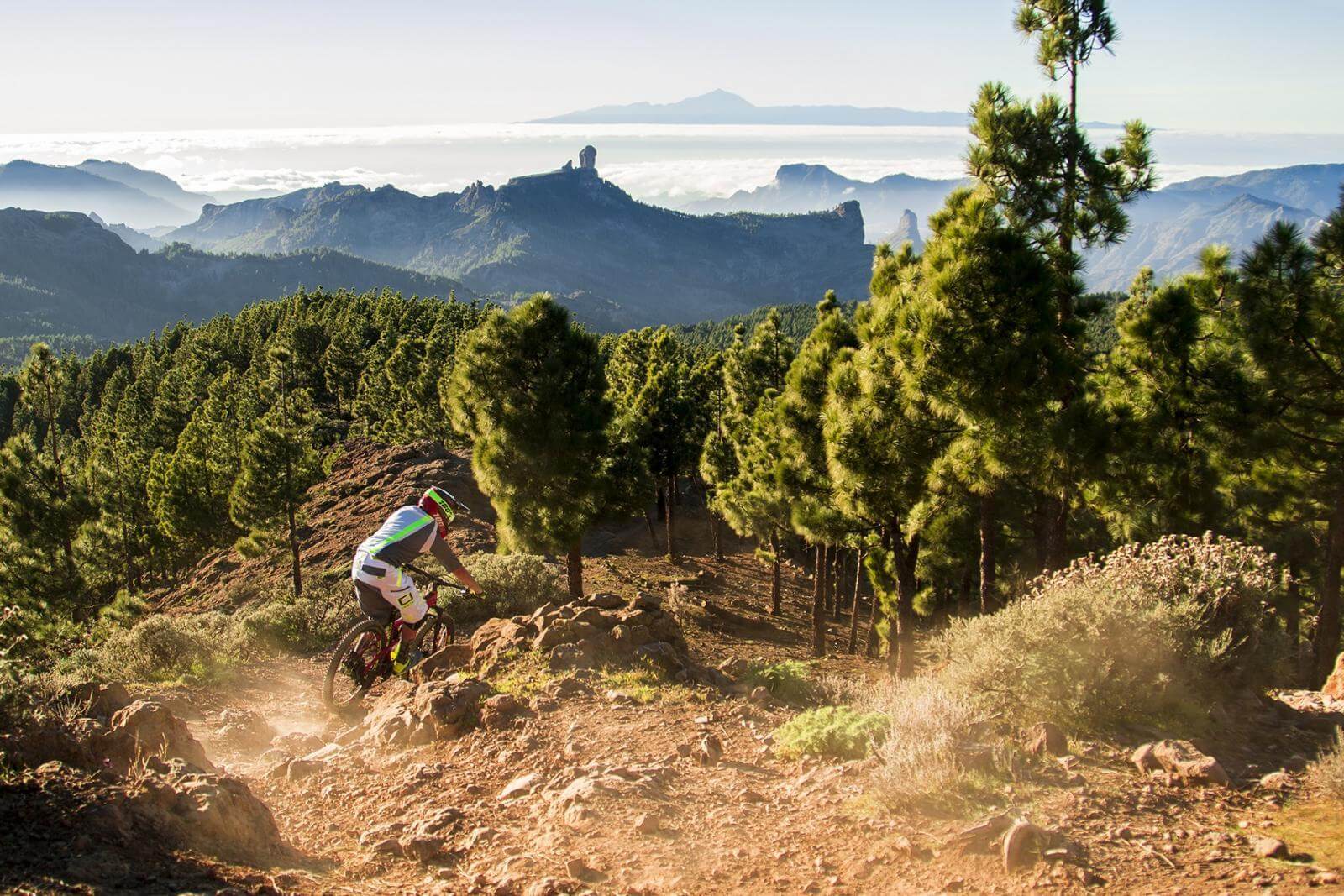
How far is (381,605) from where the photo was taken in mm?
10258

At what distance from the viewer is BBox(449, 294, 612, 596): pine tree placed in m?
22.0

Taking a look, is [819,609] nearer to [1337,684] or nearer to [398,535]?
[1337,684]

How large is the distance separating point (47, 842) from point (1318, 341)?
1832cm

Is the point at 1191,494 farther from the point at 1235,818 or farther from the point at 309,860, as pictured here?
the point at 309,860

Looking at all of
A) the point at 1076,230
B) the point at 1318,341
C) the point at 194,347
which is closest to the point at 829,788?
the point at 1076,230

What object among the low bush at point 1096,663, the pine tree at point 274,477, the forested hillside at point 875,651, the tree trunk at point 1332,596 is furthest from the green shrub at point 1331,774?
the pine tree at point 274,477

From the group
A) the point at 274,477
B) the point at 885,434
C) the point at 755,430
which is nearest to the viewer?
the point at 885,434

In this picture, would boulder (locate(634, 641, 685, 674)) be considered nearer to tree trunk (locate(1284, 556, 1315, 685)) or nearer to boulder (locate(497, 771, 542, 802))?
boulder (locate(497, 771, 542, 802))

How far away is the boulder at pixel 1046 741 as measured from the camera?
708 centimetres

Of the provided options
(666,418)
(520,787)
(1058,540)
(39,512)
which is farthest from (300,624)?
(666,418)

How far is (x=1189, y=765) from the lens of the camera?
6.67 meters

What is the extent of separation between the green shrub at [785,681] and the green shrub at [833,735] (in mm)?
1823

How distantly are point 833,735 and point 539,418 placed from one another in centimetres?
1558

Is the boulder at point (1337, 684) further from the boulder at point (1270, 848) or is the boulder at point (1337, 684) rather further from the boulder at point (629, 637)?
the boulder at point (629, 637)
